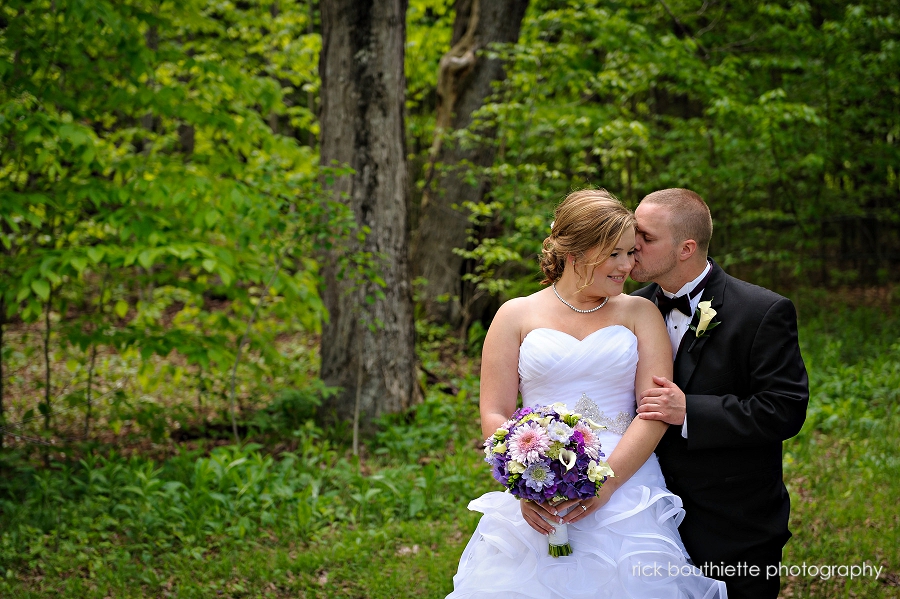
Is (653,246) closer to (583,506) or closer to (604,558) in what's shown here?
(583,506)

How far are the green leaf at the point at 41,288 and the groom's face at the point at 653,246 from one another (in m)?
3.85

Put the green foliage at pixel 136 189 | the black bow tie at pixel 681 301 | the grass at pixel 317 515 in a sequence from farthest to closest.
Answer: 1. the green foliage at pixel 136 189
2. the grass at pixel 317 515
3. the black bow tie at pixel 681 301

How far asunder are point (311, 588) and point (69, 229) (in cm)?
354

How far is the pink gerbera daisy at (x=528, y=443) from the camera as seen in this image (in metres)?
2.50

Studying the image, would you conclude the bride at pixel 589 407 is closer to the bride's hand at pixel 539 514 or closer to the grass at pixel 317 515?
the bride's hand at pixel 539 514

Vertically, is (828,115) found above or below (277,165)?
above

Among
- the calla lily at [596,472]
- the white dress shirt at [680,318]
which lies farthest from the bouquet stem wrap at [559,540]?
the white dress shirt at [680,318]

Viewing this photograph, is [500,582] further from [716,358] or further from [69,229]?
[69,229]

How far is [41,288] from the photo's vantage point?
15.5 ft

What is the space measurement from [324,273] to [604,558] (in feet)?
15.5

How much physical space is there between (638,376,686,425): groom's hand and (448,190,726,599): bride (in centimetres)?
5

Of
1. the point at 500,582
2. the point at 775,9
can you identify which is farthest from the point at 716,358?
the point at 775,9

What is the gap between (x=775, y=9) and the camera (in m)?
8.88

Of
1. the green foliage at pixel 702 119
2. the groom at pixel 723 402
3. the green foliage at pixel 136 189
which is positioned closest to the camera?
the groom at pixel 723 402
